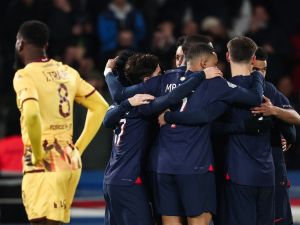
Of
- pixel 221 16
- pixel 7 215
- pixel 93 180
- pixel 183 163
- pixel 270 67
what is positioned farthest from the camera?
pixel 221 16

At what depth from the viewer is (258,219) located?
8.34 metres

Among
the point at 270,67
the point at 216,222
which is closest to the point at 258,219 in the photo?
the point at 216,222

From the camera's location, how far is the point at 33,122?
784cm

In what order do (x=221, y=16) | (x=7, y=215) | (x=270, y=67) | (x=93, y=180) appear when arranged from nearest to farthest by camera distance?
1. (x=7, y=215)
2. (x=93, y=180)
3. (x=270, y=67)
4. (x=221, y=16)

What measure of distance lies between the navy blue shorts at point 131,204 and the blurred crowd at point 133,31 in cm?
563

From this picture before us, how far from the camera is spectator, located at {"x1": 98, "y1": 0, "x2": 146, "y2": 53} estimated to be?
1538 centimetres

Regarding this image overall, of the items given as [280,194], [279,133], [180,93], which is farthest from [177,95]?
[280,194]

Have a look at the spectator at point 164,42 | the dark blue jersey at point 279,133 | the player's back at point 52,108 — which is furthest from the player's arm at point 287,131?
the spectator at point 164,42

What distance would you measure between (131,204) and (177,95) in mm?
1014

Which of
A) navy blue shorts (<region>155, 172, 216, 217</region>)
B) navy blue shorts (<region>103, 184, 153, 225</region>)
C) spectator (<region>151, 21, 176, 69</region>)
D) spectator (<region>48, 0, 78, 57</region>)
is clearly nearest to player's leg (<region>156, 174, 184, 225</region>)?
navy blue shorts (<region>155, 172, 216, 217</region>)

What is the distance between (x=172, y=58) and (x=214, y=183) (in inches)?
253

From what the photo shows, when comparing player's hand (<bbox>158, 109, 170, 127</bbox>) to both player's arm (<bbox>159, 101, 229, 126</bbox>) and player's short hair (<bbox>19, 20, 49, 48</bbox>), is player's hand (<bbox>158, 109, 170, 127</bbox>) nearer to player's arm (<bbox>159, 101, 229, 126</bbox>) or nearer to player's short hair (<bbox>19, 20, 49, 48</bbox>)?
player's arm (<bbox>159, 101, 229, 126</bbox>)

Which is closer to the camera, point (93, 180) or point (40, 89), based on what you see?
point (40, 89)

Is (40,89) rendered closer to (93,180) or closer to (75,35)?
(93,180)
